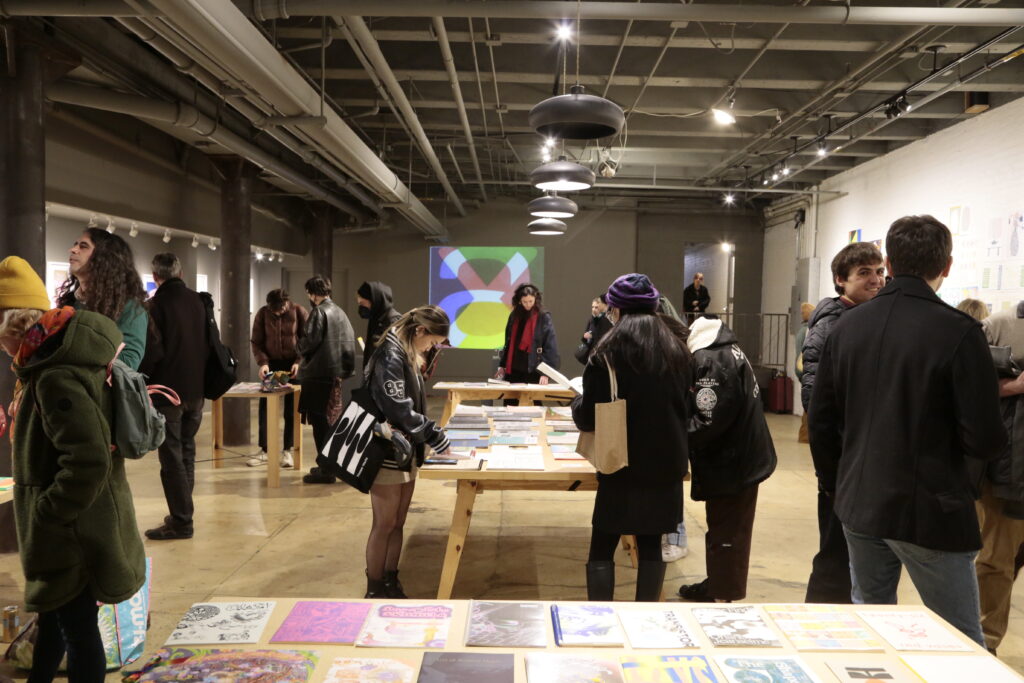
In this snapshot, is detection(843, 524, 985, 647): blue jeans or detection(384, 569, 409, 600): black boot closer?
detection(843, 524, 985, 647): blue jeans

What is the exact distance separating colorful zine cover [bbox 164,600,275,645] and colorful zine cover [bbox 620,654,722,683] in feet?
2.65

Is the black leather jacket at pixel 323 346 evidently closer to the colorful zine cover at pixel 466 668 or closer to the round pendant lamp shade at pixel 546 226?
the round pendant lamp shade at pixel 546 226

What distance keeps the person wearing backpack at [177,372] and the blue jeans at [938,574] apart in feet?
12.5

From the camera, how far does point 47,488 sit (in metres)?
1.84

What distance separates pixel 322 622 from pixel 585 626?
0.61 metres

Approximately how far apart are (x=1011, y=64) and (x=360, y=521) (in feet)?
20.7

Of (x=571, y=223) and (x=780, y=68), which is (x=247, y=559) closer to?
(x=780, y=68)

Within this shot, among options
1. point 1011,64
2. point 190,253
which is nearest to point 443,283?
point 190,253

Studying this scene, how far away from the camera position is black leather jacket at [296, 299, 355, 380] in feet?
18.2

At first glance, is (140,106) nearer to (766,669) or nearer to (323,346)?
(323,346)

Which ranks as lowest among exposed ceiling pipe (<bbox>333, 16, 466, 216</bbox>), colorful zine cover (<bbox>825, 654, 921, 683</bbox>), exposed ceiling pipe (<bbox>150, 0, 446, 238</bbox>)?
colorful zine cover (<bbox>825, 654, 921, 683</bbox>)

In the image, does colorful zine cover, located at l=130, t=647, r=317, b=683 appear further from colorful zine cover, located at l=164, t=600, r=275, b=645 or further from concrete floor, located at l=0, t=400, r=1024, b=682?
concrete floor, located at l=0, t=400, r=1024, b=682

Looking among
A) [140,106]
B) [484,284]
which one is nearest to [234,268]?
[140,106]

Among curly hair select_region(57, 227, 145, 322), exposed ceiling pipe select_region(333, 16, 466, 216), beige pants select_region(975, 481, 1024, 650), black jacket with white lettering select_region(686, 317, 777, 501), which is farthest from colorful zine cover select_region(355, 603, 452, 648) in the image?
exposed ceiling pipe select_region(333, 16, 466, 216)
